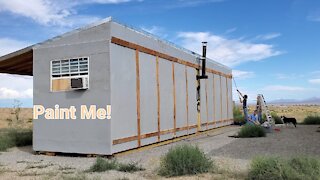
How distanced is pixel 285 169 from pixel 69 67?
8.05m

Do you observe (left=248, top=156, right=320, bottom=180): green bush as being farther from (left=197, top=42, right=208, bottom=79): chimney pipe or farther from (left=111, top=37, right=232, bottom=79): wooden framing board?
(left=197, top=42, right=208, bottom=79): chimney pipe

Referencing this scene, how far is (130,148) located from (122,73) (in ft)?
8.44

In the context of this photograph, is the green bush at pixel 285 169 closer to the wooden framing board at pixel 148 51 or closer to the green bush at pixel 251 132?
the wooden framing board at pixel 148 51

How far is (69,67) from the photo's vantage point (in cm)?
1283

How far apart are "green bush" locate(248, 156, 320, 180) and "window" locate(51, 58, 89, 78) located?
6.86 m

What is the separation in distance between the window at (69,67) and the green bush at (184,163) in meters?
5.11

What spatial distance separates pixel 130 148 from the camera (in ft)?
43.0

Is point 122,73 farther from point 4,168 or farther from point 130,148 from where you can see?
point 4,168

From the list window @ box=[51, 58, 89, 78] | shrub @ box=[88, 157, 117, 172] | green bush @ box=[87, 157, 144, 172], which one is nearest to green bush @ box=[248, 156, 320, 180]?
green bush @ box=[87, 157, 144, 172]

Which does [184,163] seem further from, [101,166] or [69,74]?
[69,74]

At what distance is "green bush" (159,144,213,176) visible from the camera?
8438 mm

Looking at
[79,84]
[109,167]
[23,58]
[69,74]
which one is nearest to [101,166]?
[109,167]

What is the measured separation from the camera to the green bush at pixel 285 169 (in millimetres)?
7195

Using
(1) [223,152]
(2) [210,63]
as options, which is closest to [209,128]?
(2) [210,63]
